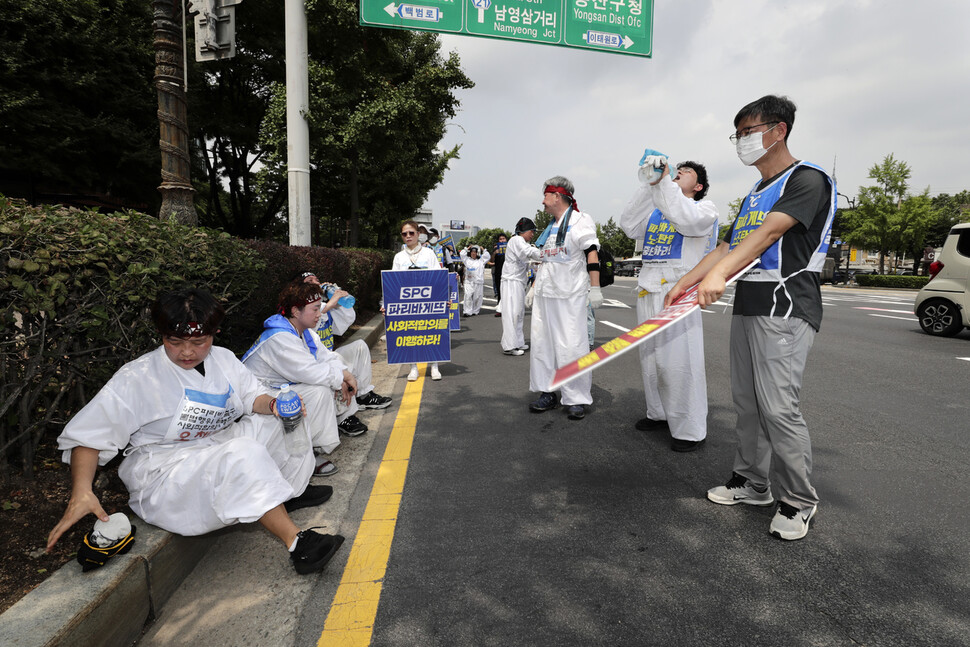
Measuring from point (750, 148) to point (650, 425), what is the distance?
2.17 meters

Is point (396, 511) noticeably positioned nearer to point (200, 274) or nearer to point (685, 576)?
point (685, 576)

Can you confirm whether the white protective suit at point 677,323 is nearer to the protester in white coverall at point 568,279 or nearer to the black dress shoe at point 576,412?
the protester in white coverall at point 568,279

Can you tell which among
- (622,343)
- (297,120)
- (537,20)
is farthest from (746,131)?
(537,20)

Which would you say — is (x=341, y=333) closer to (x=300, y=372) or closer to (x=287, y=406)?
(x=300, y=372)

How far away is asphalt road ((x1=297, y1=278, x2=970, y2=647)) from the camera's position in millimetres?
1896

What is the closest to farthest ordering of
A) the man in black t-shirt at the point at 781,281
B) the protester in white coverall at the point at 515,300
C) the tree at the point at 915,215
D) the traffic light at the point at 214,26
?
1. the man in black t-shirt at the point at 781,281
2. the traffic light at the point at 214,26
3. the protester in white coverall at the point at 515,300
4. the tree at the point at 915,215

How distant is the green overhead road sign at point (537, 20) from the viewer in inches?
348

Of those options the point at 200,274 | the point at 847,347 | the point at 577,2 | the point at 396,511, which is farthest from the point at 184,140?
the point at 847,347

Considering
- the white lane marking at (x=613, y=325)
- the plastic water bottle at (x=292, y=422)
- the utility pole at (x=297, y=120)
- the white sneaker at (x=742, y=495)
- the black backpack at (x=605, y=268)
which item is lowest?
the white sneaker at (x=742, y=495)

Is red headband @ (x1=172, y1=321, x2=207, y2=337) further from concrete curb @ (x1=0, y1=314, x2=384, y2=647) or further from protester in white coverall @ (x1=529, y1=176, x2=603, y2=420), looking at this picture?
protester in white coverall @ (x1=529, y1=176, x2=603, y2=420)

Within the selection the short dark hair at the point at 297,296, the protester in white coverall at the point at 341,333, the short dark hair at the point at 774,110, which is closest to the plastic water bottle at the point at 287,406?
the short dark hair at the point at 297,296

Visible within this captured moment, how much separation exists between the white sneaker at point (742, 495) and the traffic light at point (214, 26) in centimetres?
525

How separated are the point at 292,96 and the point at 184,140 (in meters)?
3.19

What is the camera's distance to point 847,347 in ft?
25.5
